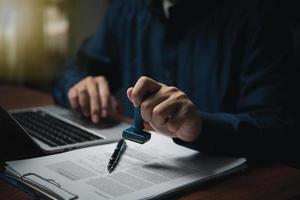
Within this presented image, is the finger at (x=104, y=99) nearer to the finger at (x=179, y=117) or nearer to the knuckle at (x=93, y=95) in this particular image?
the knuckle at (x=93, y=95)

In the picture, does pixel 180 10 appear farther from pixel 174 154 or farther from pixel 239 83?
pixel 174 154

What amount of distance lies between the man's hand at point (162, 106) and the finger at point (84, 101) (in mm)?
326

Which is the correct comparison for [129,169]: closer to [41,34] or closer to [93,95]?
[93,95]

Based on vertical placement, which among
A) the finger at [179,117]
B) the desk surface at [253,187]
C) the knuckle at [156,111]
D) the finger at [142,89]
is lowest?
the desk surface at [253,187]

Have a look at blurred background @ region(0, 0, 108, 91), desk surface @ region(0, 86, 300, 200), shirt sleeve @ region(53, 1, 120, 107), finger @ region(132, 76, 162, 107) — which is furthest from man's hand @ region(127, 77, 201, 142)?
blurred background @ region(0, 0, 108, 91)

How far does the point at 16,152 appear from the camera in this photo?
2.33ft

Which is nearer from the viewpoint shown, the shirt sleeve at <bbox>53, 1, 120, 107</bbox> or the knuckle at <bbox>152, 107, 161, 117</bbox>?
Result: the knuckle at <bbox>152, 107, 161, 117</bbox>

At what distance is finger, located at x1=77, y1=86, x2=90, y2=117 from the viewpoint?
103 cm

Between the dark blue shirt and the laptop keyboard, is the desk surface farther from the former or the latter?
the laptop keyboard

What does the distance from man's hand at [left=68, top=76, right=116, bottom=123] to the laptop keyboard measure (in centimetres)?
7

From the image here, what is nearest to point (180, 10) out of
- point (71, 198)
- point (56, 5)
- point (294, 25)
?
point (294, 25)

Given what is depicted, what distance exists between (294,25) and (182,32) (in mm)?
315

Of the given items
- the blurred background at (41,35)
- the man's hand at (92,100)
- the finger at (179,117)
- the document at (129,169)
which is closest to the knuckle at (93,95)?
the man's hand at (92,100)

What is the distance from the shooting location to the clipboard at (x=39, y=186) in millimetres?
559
